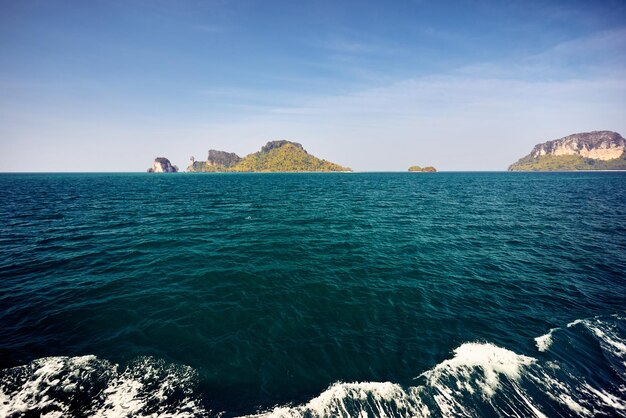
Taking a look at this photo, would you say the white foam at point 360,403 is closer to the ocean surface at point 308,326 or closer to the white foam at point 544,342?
the ocean surface at point 308,326

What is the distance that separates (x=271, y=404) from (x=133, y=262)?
61.1 feet

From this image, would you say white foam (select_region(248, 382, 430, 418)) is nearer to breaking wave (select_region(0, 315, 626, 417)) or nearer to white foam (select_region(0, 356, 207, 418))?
breaking wave (select_region(0, 315, 626, 417))

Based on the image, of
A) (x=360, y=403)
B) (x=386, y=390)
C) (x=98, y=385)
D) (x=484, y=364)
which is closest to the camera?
(x=360, y=403)

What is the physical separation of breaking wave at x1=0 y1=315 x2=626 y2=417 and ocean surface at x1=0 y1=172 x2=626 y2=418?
56mm

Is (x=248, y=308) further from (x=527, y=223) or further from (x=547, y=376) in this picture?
(x=527, y=223)

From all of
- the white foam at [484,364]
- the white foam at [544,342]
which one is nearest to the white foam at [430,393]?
the white foam at [484,364]

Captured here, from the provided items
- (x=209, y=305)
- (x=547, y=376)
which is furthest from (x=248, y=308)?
(x=547, y=376)

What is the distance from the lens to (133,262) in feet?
68.4

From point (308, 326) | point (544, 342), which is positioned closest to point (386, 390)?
point (308, 326)

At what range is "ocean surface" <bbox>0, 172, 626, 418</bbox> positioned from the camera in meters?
9.30

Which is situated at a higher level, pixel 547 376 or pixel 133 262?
pixel 133 262

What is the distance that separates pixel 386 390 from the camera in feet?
31.9

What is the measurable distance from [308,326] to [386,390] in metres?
4.94

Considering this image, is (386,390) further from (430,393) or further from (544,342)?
(544,342)
